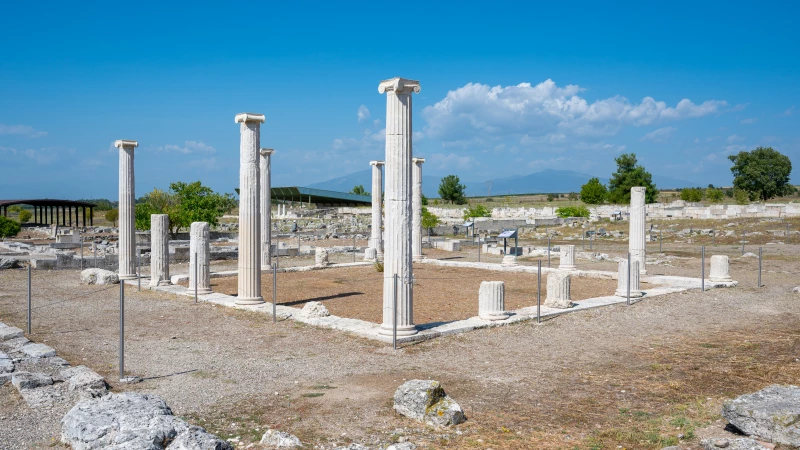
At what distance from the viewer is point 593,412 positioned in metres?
7.32

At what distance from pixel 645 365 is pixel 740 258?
20.4 m

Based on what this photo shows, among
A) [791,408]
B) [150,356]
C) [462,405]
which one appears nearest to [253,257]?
[150,356]

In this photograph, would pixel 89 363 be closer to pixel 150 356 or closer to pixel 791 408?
pixel 150 356

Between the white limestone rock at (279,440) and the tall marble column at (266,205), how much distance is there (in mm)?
16190

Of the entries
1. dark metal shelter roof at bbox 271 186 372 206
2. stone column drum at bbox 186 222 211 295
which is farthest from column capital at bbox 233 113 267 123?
dark metal shelter roof at bbox 271 186 372 206

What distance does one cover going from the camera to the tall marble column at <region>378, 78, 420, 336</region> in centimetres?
1140

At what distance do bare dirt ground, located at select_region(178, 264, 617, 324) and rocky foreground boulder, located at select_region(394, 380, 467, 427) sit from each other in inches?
229

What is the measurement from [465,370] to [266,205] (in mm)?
14507

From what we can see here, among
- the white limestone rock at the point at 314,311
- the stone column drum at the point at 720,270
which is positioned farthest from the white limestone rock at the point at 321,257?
the stone column drum at the point at 720,270

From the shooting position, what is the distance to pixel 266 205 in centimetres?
2223

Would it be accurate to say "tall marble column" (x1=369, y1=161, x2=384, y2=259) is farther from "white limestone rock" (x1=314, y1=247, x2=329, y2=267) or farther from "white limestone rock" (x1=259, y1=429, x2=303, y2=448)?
"white limestone rock" (x1=259, y1=429, x2=303, y2=448)

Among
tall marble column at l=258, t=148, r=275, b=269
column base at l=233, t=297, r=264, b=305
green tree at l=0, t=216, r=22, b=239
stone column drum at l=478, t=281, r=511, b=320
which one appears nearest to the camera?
stone column drum at l=478, t=281, r=511, b=320

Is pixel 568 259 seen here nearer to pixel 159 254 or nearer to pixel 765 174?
pixel 159 254

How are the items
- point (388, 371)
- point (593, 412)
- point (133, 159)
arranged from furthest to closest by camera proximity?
point (133, 159) → point (388, 371) → point (593, 412)
